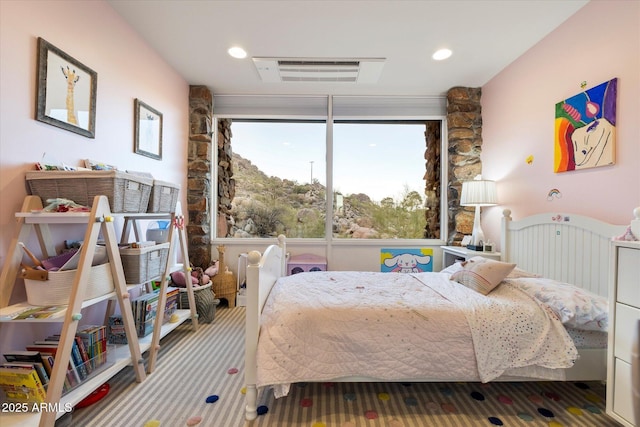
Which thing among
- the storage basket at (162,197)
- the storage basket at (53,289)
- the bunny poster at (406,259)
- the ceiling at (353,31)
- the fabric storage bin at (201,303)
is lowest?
the fabric storage bin at (201,303)

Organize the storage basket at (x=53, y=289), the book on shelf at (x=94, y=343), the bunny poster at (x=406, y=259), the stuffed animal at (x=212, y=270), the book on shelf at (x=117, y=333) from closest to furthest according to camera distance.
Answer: the storage basket at (x=53, y=289) < the book on shelf at (x=94, y=343) < the book on shelf at (x=117, y=333) < the stuffed animal at (x=212, y=270) < the bunny poster at (x=406, y=259)

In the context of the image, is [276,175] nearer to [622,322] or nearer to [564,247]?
[564,247]

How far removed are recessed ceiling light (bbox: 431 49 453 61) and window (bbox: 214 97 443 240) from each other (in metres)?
0.97

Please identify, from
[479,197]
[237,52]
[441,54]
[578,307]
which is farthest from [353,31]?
[578,307]

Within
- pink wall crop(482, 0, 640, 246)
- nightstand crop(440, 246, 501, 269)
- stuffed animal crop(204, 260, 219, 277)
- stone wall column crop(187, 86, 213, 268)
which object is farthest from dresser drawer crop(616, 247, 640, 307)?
stone wall column crop(187, 86, 213, 268)

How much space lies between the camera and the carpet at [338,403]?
1.44 meters

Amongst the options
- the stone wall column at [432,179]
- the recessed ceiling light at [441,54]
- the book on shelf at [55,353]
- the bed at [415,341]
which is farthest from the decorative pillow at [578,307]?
the book on shelf at [55,353]

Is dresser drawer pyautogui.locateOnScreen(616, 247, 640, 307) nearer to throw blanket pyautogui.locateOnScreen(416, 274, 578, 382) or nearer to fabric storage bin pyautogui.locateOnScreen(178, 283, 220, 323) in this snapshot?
throw blanket pyautogui.locateOnScreen(416, 274, 578, 382)

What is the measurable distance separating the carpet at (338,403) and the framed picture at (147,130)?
5.73 feet

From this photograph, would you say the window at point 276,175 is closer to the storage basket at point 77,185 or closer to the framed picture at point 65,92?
the framed picture at point 65,92

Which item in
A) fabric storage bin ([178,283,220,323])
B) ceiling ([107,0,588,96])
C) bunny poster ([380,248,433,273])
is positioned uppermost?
ceiling ([107,0,588,96])

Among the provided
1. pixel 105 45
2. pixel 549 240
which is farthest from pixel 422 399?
pixel 105 45

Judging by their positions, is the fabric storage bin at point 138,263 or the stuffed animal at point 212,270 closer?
the fabric storage bin at point 138,263

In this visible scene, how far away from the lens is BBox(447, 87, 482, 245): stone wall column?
3.21 meters
